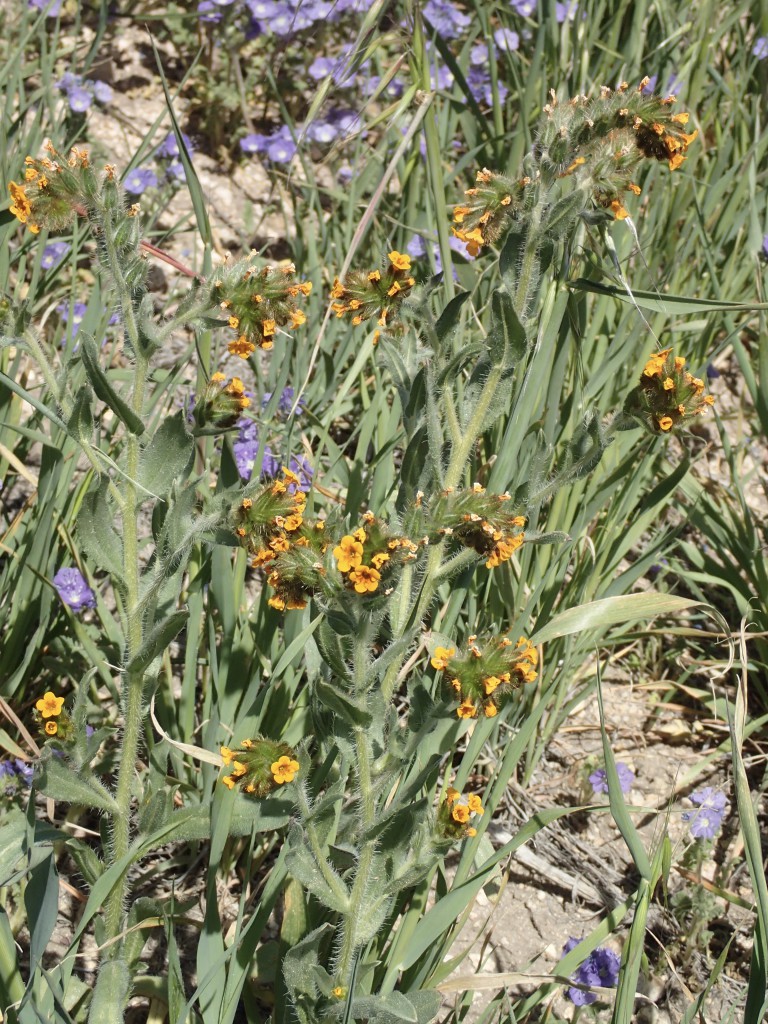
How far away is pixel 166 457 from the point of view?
7.08ft

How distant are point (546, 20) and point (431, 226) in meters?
0.82

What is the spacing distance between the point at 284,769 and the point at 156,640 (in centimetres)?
37

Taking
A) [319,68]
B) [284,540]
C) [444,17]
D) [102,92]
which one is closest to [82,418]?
[284,540]

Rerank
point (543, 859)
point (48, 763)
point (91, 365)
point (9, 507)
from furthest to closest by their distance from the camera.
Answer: point (9, 507) → point (543, 859) → point (48, 763) → point (91, 365)

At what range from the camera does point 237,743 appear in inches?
88.9

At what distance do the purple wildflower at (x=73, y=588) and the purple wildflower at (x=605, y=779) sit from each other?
4.85 ft

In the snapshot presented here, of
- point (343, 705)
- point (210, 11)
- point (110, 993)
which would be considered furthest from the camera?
point (210, 11)

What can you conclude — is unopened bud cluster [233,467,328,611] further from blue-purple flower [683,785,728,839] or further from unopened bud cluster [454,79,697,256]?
blue-purple flower [683,785,728,839]

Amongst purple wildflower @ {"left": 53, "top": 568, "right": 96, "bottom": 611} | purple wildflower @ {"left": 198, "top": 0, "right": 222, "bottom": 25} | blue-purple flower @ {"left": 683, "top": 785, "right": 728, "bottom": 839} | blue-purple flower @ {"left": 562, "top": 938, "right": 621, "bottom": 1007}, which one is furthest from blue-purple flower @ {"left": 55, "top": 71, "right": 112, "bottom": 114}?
blue-purple flower @ {"left": 562, "top": 938, "right": 621, "bottom": 1007}

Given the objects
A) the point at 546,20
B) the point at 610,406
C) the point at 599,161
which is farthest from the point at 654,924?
the point at 546,20

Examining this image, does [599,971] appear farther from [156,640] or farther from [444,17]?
[444,17]

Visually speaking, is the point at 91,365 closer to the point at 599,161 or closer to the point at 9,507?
the point at 599,161

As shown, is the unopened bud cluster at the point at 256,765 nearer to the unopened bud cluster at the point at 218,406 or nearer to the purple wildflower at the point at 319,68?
the unopened bud cluster at the point at 218,406

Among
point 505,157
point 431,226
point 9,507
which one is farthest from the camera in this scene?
point 505,157
